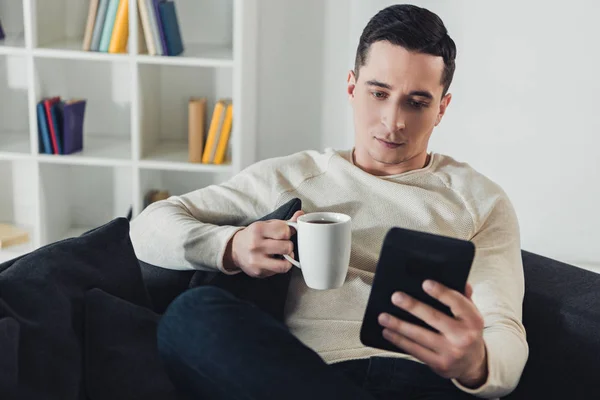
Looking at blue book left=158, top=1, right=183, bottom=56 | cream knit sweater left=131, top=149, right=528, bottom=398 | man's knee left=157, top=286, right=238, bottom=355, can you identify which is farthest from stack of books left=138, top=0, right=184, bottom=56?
man's knee left=157, top=286, right=238, bottom=355

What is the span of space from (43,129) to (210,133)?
588mm

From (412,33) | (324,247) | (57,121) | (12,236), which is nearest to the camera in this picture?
(324,247)

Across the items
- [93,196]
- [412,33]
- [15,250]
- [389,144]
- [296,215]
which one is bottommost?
[15,250]

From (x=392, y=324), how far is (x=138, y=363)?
438 millimetres

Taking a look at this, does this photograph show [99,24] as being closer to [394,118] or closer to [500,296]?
[394,118]

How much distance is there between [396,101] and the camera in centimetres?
171

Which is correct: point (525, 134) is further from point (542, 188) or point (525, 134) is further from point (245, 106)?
point (245, 106)

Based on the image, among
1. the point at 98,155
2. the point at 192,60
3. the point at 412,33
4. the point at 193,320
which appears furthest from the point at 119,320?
the point at 98,155

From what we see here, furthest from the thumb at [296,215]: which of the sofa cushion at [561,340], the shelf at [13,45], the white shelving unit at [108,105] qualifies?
the shelf at [13,45]

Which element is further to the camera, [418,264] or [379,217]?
[379,217]

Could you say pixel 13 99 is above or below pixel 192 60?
below

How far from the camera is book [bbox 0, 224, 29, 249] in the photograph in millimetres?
3178

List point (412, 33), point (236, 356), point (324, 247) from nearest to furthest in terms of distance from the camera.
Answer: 1. point (236, 356)
2. point (324, 247)
3. point (412, 33)

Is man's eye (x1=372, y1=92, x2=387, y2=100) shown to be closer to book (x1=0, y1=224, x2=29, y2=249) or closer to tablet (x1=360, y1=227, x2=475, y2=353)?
tablet (x1=360, y1=227, x2=475, y2=353)
